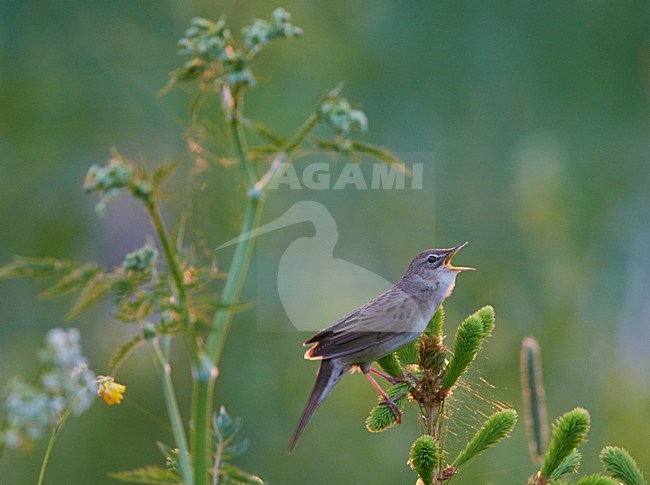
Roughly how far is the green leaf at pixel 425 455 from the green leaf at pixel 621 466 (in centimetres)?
35

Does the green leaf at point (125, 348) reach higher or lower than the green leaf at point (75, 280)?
lower

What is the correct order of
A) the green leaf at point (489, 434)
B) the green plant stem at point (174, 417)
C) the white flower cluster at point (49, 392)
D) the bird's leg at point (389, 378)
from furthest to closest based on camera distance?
the bird's leg at point (389, 378) < the green leaf at point (489, 434) < the green plant stem at point (174, 417) < the white flower cluster at point (49, 392)

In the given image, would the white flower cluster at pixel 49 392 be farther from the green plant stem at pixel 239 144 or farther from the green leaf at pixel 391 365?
the green leaf at pixel 391 365

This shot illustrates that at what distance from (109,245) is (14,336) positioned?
86cm

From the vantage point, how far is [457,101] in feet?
25.8

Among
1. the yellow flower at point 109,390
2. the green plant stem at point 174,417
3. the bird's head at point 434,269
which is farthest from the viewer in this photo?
the bird's head at point 434,269

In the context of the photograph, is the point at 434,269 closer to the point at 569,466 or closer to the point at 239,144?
the point at 569,466

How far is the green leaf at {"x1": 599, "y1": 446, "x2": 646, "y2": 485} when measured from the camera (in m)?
1.67

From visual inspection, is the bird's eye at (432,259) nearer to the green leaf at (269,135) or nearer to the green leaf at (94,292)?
the green leaf at (269,135)

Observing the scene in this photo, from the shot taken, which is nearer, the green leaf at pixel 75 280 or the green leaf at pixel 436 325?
the green leaf at pixel 75 280

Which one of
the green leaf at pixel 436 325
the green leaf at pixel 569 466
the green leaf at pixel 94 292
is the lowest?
the green leaf at pixel 569 466

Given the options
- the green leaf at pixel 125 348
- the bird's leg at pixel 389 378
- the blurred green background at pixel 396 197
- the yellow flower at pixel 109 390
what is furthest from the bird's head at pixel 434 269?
the blurred green background at pixel 396 197

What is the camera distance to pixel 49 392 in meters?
1.10

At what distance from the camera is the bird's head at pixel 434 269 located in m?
2.79
